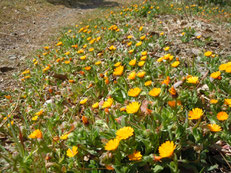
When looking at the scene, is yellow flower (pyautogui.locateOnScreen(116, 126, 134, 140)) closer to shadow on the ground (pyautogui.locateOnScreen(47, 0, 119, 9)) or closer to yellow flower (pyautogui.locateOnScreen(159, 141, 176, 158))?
yellow flower (pyautogui.locateOnScreen(159, 141, 176, 158))

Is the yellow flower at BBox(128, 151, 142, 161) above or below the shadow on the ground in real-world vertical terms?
below

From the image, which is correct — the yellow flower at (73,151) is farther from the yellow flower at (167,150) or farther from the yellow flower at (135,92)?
the yellow flower at (135,92)

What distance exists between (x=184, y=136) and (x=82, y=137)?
90cm

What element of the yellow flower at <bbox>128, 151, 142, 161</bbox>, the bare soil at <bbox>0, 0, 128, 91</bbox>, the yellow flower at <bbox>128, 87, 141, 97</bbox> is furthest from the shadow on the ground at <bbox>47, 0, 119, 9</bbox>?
the yellow flower at <bbox>128, 151, 142, 161</bbox>

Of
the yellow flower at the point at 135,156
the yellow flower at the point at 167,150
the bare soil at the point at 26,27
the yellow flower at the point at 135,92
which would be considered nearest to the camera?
the yellow flower at the point at 167,150

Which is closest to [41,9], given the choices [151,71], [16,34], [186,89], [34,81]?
[16,34]

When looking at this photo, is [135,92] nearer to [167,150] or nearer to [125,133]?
[125,133]

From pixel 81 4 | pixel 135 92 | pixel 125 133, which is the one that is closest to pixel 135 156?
pixel 125 133

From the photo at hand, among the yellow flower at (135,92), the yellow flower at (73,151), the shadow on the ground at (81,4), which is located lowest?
the yellow flower at (73,151)

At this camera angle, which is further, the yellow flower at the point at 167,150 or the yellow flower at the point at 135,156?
the yellow flower at the point at 135,156

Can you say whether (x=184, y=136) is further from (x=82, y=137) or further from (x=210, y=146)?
(x=82, y=137)

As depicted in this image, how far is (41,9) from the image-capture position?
12789mm

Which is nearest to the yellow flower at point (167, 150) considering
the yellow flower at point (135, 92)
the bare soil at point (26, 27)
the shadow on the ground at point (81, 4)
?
the yellow flower at point (135, 92)

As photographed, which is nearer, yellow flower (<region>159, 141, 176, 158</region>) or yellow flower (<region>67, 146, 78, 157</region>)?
yellow flower (<region>159, 141, 176, 158</region>)
